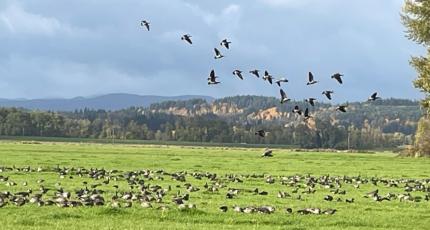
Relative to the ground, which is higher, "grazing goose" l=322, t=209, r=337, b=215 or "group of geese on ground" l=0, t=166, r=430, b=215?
"group of geese on ground" l=0, t=166, r=430, b=215

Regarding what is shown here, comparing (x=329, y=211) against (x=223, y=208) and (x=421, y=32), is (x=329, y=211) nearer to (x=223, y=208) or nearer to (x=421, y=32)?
(x=223, y=208)

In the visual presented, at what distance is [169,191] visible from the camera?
26.3 meters

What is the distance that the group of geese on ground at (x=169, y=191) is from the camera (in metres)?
20.4

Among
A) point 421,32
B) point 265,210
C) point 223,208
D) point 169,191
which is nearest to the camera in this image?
point 265,210

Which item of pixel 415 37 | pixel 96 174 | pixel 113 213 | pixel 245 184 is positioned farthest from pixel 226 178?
pixel 415 37

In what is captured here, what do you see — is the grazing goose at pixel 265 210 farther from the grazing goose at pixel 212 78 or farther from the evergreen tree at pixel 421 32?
the evergreen tree at pixel 421 32

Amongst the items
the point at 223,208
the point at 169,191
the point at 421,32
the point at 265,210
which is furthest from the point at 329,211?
the point at 421,32

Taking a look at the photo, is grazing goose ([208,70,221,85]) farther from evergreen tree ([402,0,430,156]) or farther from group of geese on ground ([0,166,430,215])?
evergreen tree ([402,0,430,156])

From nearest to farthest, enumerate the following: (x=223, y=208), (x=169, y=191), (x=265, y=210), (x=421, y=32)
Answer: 1. (x=265, y=210)
2. (x=223, y=208)
3. (x=169, y=191)
4. (x=421, y=32)

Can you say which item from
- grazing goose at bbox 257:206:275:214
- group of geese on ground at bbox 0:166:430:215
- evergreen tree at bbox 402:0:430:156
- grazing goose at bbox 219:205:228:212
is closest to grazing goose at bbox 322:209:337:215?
group of geese on ground at bbox 0:166:430:215

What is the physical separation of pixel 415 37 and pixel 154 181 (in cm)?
4605

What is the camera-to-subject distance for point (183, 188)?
2880 cm

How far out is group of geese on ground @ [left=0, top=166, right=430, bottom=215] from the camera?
20.4 meters

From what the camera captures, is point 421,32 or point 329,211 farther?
point 421,32
